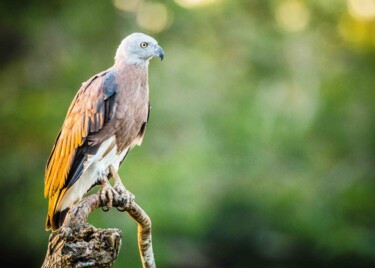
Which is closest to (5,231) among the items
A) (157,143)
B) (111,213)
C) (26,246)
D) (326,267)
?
(26,246)

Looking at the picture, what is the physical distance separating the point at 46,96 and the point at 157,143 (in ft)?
7.37

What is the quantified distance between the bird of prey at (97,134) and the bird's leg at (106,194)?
0.04 ft

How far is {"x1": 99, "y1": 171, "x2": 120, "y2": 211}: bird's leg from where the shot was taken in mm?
3544

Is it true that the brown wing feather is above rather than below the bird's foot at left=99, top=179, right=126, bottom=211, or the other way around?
above

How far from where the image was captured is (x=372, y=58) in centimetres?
1308

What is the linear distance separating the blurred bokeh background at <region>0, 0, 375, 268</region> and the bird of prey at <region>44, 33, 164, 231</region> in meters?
5.00

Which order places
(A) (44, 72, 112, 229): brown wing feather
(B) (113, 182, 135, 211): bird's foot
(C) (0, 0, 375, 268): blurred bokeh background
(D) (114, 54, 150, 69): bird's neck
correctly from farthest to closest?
1. (C) (0, 0, 375, 268): blurred bokeh background
2. (D) (114, 54, 150, 69): bird's neck
3. (A) (44, 72, 112, 229): brown wing feather
4. (B) (113, 182, 135, 211): bird's foot

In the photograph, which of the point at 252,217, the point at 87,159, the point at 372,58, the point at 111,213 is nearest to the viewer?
the point at 87,159

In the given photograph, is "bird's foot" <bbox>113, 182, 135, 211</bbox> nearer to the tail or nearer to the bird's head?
the tail

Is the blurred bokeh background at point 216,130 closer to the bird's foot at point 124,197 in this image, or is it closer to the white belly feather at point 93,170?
the white belly feather at point 93,170

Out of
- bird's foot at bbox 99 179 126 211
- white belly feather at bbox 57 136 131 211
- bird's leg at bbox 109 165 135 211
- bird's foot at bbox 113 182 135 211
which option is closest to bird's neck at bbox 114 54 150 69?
white belly feather at bbox 57 136 131 211

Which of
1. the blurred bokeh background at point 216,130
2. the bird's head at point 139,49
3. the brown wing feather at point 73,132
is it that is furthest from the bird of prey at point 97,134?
the blurred bokeh background at point 216,130

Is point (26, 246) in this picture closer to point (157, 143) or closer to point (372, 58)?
point (157, 143)

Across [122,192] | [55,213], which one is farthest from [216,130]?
[55,213]
